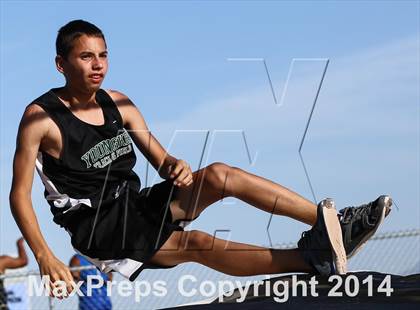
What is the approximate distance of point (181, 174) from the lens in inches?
146

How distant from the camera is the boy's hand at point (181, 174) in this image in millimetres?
3717

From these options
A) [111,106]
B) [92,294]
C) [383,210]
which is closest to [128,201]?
[111,106]

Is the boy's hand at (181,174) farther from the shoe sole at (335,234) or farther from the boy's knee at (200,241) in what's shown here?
the shoe sole at (335,234)

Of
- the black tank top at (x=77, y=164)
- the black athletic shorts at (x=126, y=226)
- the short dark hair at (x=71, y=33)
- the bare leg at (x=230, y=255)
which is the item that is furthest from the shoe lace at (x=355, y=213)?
the short dark hair at (x=71, y=33)

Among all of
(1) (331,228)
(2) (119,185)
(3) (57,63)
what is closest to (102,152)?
(2) (119,185)

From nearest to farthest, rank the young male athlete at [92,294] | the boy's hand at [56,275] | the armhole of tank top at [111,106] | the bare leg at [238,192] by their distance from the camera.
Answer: the boy's hand at [56,275] → the bare leg at [238,192] → the armhole of tank top at [111,106] → the young male athlete at [92,294]

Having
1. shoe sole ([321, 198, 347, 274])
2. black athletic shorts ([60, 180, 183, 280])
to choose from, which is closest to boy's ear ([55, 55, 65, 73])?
black athletic shorts ([60, 180, 183, 280])

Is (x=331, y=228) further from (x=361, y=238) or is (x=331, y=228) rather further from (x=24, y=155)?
(x=24, y=155)

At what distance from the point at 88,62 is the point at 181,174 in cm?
68

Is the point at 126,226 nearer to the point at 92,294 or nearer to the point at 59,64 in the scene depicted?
the point at 59,64

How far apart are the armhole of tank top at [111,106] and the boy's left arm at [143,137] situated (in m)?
0.02

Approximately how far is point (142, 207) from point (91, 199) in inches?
9.3

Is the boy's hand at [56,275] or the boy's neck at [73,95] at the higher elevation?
the boy's neck at [73,95]

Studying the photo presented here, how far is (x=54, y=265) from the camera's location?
3527 mm
